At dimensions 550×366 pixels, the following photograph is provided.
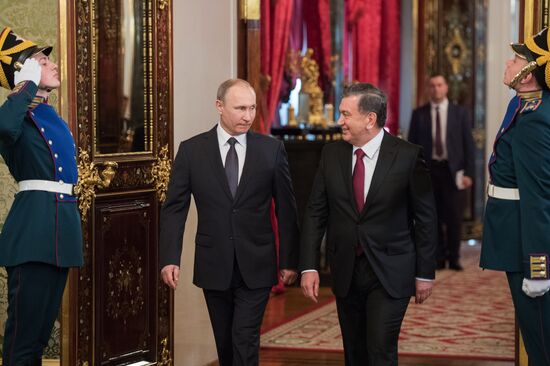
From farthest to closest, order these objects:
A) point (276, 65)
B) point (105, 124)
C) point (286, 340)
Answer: point (276, 65), point (286, 340), point (105, 124)

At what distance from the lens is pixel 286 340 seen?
6875mm

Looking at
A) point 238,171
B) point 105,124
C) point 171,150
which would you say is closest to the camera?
point 238,171

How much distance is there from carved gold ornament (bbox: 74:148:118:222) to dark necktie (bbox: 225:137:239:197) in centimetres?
72

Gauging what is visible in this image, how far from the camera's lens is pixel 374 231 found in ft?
14.6

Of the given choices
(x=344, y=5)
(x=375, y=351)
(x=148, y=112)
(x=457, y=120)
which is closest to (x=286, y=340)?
(x=148, y=112)

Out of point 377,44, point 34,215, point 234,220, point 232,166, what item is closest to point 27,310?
point 34,215

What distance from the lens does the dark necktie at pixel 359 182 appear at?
14.8 feet

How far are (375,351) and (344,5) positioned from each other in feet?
21.0

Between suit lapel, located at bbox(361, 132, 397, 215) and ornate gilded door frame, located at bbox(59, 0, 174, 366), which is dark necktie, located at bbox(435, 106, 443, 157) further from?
suit lapel, located at bbox(361, 132, 397, 215)

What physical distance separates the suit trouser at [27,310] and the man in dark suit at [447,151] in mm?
5812

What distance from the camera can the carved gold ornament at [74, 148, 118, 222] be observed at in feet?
16.3

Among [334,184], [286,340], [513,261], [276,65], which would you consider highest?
[276,65]

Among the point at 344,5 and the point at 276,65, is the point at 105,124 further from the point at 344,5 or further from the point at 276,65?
the point at 344,5

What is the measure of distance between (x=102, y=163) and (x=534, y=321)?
82.8 inches
